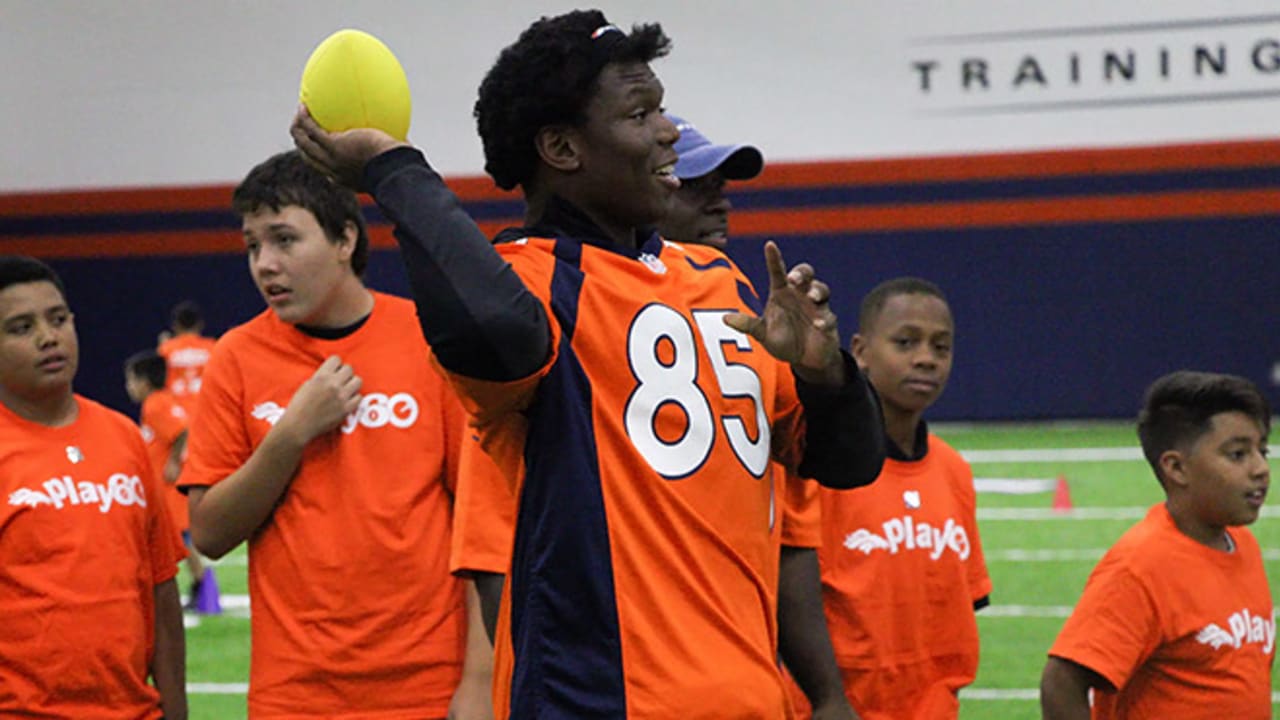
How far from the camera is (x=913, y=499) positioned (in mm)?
4348

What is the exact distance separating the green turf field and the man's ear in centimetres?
583

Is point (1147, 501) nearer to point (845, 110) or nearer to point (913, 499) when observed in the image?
point (845, 110)

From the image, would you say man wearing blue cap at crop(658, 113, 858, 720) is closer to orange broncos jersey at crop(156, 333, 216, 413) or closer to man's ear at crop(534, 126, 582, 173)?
man's ear at crop(534, 126, 582, 173)

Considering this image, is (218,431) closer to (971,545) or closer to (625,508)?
(625,508)

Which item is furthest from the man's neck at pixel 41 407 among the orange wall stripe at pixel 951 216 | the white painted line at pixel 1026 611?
the orange wall stripe at pixel 951 216

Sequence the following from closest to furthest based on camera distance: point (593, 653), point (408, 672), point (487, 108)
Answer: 1. point (593, 653)
2. point (487, 108)
3. point (408, 672)

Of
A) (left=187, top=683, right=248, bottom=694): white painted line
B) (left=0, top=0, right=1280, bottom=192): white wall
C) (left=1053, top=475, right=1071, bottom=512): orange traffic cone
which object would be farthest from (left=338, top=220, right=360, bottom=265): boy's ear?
(left=0, top=0, right=1280, bottom=192): white wall

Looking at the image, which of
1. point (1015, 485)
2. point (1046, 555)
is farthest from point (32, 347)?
point (1015, 485)

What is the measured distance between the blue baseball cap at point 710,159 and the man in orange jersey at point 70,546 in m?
1.53

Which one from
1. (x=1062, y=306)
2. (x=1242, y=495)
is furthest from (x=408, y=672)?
(x=1062, y=306)

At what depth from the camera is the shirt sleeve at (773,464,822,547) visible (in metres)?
3.41

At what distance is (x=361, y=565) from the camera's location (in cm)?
383

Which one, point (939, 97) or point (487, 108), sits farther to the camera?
point (939, 97)

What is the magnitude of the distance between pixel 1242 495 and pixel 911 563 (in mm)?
888
